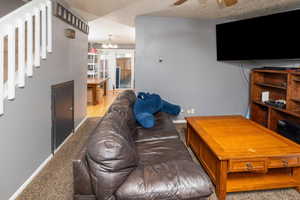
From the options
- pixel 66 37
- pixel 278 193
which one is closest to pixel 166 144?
pixel 278 193

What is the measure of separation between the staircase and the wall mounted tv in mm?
3259

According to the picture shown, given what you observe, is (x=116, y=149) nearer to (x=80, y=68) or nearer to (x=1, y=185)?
(x=1, y=185)

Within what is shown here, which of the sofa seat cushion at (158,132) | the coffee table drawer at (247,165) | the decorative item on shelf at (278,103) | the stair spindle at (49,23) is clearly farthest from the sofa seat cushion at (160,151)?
the decorative item on shelf at (278,103)

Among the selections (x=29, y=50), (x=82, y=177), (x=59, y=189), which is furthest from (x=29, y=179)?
(x=29, y=50)

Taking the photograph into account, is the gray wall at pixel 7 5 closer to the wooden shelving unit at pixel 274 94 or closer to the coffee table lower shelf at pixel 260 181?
the coffee table lower shelf at pixel 260 181

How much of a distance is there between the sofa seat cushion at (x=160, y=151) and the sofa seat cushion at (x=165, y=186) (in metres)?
0.41

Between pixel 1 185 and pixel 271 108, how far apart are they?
420 centimetres

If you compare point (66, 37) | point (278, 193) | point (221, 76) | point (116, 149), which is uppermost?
point (66, 37)

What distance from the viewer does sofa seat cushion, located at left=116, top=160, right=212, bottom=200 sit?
1541 millimetres

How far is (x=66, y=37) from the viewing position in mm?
3668

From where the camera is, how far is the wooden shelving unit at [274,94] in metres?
3.77

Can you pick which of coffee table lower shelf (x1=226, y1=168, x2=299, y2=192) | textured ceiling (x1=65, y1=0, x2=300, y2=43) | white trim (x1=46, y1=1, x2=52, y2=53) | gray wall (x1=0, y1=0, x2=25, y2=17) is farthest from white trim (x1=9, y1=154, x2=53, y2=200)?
textured ceiling (x1=65, y1=0, x2=300, y2=43)

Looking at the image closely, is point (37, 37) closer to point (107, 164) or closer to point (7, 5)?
point (7, 5)

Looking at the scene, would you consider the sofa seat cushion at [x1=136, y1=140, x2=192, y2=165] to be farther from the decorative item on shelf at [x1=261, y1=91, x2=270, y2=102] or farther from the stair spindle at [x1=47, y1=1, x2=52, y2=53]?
the decorative item on shelf at [x1=261, y1=91, x2=270, y2=102]
